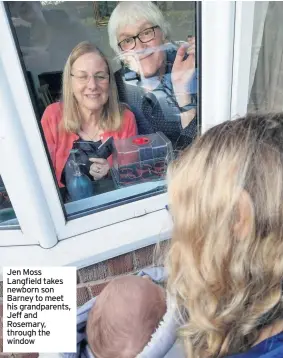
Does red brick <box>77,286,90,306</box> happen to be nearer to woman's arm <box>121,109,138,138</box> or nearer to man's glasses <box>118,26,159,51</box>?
woman's arm <box>121,109,138,138</box>

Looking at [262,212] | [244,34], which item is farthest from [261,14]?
[262,212]

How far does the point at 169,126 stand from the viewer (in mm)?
1428

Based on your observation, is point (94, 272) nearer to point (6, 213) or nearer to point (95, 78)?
point (6, 213)

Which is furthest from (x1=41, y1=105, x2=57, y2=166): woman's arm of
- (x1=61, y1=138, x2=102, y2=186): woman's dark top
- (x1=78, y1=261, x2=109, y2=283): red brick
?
(x1=78, y1=261, x2=109, y2=283): red brick

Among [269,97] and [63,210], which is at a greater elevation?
[269,97]

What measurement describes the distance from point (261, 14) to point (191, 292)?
34.6 inches

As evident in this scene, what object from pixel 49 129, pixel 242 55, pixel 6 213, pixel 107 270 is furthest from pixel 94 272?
pixel 242 55

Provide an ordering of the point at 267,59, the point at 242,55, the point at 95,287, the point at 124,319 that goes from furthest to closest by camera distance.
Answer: the point at 95,287 → the point at 267,59 → the point at 242,55 → the point at 124,319

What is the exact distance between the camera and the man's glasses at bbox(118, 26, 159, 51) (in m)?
1.28

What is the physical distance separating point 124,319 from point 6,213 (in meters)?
0.59

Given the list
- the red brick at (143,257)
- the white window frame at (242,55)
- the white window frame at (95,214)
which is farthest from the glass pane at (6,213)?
the white window frame at (242,55)

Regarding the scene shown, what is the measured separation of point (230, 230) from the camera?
0.64m

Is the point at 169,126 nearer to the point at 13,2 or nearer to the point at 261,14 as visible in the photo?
the point at 261,14

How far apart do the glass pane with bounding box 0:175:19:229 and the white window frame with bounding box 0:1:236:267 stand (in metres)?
0.04
